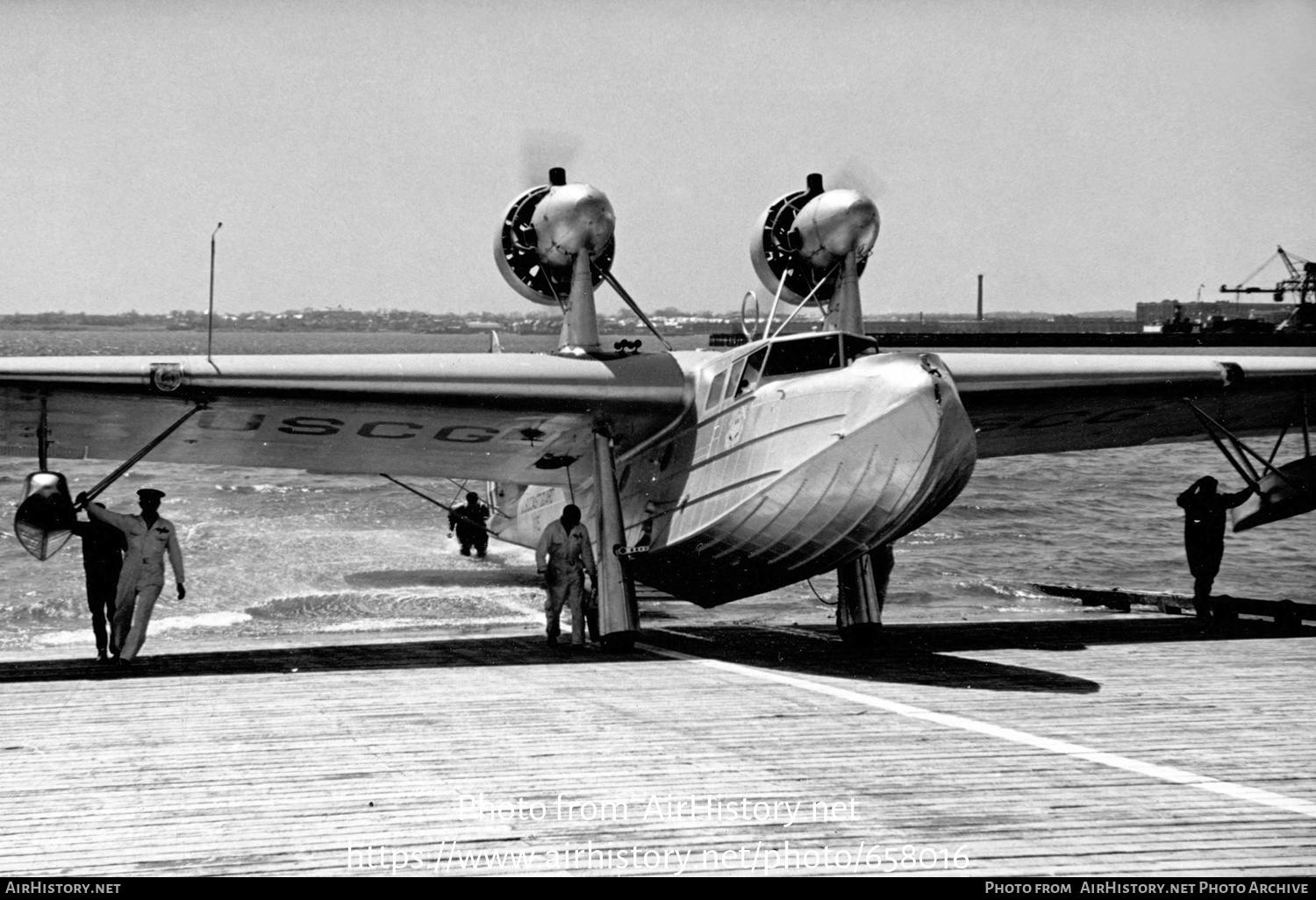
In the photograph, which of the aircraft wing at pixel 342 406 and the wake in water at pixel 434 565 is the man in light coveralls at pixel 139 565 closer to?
the aircraft wing at pixel 342 406

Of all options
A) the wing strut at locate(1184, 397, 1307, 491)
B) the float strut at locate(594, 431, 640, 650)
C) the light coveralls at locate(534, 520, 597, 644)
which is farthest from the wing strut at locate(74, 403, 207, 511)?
the wing strut at locate(1184, 397, 1307, 491)

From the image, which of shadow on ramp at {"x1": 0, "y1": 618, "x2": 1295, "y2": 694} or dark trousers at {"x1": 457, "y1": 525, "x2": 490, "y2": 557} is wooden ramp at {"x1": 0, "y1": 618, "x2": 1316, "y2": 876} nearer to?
shadow on ramp at {"x1": 0, "y1": 618, "x2": 1295, "y2": 694}

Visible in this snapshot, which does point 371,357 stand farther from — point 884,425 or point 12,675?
point 884,425

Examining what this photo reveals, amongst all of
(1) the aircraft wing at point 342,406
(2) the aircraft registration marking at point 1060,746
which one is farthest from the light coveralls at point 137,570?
(2) the aircraft registration marking at point 1060,746

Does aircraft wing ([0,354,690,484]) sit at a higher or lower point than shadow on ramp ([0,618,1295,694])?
higher

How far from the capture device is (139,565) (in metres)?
13.9

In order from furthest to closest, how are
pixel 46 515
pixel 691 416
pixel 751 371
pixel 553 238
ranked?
pixel 553 238
pixel 691 416
pixel 751 371
pixel 46 515

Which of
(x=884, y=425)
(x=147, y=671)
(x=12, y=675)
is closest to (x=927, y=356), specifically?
(x=884, y=425)

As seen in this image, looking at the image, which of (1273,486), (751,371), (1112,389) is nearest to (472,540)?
(751,371)

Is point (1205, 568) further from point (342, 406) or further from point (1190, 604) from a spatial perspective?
point (342, 406)

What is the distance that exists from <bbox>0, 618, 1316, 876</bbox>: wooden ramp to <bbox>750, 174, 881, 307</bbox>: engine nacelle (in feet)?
20.9

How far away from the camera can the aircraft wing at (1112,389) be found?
1633cm

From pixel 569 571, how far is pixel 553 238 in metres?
4.78

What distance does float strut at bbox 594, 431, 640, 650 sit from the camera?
614 inches
